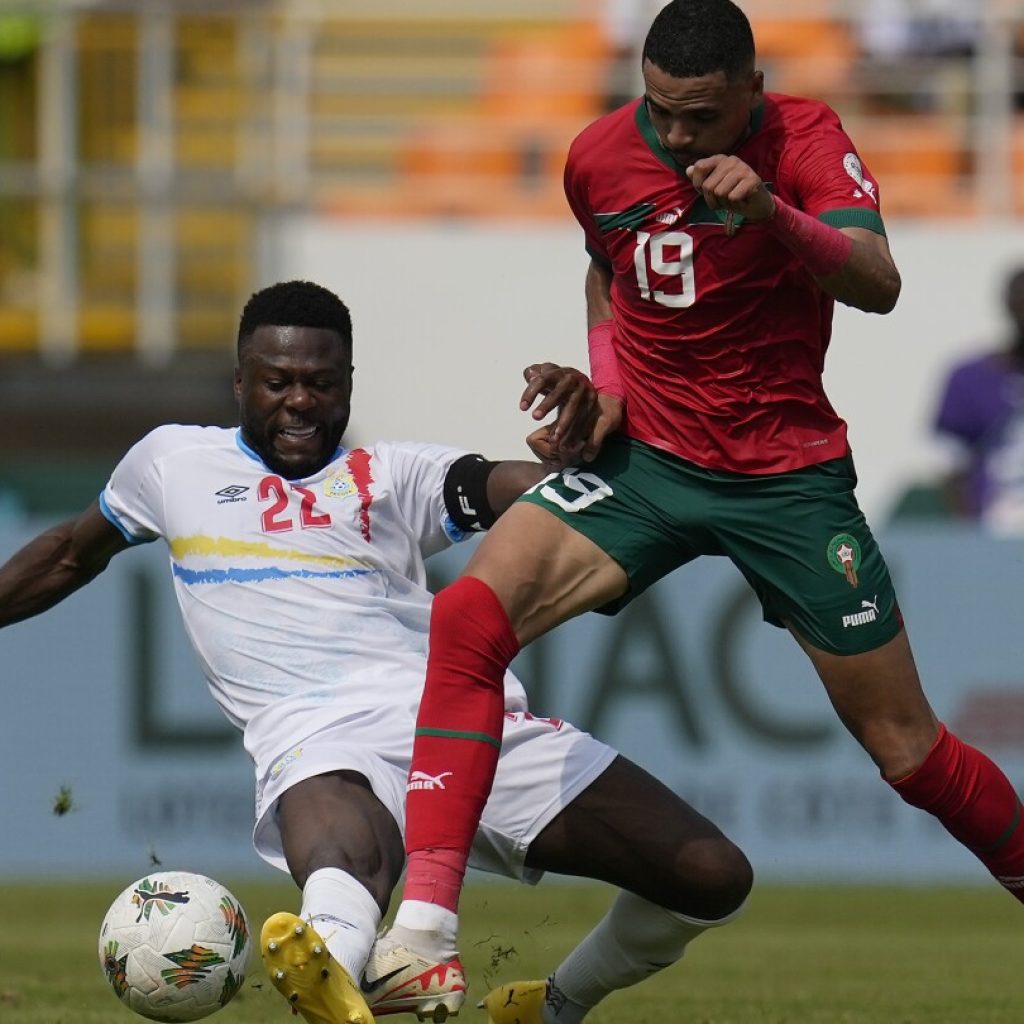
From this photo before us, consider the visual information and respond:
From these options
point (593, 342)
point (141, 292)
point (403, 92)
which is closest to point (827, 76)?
point (403, 92)

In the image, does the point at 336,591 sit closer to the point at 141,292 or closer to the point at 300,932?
the point at 300,932

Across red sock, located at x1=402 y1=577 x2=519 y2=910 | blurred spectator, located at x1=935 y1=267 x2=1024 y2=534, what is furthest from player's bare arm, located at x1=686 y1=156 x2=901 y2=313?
blurred spectator, located at x1=935 y1=267 x2=1024 y2=534

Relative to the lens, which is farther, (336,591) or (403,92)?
(403,92)

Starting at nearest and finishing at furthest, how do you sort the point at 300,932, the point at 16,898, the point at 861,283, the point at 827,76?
the point at 300,932
the point at 861,283
the point at 16,898
the point at 827,76

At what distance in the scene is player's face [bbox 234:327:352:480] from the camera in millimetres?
6133

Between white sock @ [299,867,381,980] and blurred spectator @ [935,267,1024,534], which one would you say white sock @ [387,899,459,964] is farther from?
blurred spectator @ [935,267,1024,534]

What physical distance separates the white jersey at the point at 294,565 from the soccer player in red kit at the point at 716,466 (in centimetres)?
45

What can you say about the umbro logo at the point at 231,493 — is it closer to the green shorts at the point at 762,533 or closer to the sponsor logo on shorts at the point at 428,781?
the green shorts at the point at 762,533

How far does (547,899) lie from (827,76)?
682 cm

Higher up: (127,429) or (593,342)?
(593,342)

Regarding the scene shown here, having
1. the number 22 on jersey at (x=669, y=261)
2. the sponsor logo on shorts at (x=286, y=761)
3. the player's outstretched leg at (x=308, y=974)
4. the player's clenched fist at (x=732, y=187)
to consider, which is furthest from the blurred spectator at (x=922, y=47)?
the player's outstretched leg at (x=308, y=974)

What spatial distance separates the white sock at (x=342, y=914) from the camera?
5.18m

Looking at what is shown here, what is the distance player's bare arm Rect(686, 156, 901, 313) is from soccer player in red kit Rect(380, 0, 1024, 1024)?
0.10 ft

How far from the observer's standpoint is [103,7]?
15.6m
